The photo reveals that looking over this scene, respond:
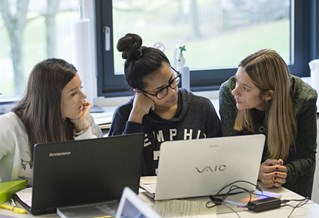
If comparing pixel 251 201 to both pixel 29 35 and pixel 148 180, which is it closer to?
pixel 148 180

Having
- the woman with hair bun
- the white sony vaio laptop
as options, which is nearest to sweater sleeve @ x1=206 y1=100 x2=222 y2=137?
the woman with hair bun

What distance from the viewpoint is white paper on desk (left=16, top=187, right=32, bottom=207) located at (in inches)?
79.6

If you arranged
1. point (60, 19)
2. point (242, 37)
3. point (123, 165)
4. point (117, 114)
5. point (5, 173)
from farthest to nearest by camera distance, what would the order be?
1. point (242, 37)
2. point (60, 19)
3. point (117, 114)
4. point (5, 173)
5. point (123, 165)

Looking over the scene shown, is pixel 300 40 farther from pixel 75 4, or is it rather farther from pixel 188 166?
pixel 188 166

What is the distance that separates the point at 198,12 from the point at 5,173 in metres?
1.66

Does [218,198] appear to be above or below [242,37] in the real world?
below

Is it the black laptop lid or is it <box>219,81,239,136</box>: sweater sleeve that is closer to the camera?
the black laptop lid

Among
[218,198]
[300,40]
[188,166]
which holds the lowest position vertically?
[218,198]

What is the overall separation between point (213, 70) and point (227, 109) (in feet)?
3.52

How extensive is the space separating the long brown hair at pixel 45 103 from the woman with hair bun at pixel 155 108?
0.25 m

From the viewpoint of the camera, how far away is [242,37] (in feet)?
12.0

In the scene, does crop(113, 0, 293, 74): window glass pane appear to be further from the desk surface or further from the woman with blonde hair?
the desk surface

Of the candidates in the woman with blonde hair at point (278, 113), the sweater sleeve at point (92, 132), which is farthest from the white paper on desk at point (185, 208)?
the sweater sleeve at point (92, 132)

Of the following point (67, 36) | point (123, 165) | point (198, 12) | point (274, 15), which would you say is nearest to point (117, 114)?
point (123, 165)
